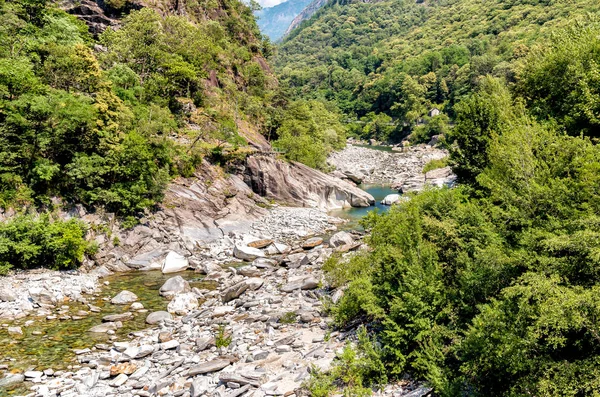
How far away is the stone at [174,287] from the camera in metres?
19.9

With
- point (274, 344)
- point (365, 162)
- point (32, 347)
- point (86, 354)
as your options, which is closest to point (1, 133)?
point (32, 347)

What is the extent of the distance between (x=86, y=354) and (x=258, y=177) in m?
30.5

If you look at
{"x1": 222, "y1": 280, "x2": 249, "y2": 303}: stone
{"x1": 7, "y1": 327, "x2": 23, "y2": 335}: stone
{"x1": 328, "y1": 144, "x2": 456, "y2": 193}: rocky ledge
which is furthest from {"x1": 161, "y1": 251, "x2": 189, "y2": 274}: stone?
{"x1": 328, "y1": 144, "x2": 456, "y2": 193}: rocky ledge

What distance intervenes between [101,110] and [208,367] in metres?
22.4

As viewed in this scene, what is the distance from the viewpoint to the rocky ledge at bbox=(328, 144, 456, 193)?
182 ft

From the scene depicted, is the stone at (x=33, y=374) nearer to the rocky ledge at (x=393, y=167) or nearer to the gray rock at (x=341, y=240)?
the gray rock at (x=341, y=240)

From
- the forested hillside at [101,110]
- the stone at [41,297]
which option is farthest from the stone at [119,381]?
the forested hillside at [101,110]

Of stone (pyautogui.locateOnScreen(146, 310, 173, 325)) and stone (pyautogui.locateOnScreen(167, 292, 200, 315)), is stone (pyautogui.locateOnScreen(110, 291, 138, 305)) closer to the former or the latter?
stone (pyautogui.locateOnScreen(167, 292, 200, 315))

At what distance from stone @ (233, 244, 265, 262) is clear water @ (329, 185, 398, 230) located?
30.4 feet

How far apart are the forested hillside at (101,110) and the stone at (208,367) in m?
18.3

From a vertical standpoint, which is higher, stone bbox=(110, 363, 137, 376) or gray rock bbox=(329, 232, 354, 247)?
stone bbox=(110, 363, 137, 376)

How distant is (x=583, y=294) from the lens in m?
6.73

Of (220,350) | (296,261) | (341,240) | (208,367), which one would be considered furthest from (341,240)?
(208,367)

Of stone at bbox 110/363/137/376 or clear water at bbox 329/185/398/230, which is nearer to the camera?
stone at bbox 110/363/137/376
